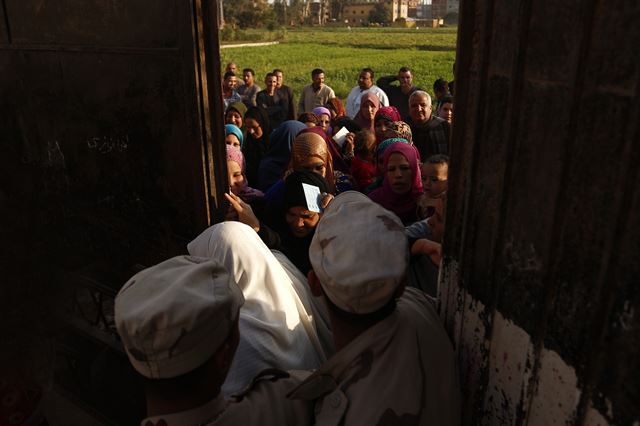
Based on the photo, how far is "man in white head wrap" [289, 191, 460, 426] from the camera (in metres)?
1.13

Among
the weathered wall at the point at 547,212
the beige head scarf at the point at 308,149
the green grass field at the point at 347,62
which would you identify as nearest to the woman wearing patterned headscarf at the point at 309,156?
the beige head scarf at the point at 308,149

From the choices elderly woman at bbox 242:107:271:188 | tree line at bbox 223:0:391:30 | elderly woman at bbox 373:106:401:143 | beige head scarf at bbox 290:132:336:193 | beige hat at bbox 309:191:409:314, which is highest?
tree line at bbox 223:0:391:30

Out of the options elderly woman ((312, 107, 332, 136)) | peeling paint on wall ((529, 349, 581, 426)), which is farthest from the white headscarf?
elderly woman ((312, 107, 332, 136))

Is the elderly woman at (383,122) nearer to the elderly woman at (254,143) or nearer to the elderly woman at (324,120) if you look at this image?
the elderly woman at (324,120)

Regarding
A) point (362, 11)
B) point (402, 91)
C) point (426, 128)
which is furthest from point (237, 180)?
point (362, 11)

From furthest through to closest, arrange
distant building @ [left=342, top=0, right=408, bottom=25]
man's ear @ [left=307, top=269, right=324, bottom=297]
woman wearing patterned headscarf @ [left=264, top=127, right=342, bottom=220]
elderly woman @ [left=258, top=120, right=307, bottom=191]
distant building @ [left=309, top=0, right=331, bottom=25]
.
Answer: distant building @ [left=309, top=0, right=331, bottom=25] → distant building @ [left=342, top=0, right=408, bottom=25] → elderly woman @ [left=258, top=120, right=307, bottom=191] → woman wearing patterned headscarf @ [left=264, top=127, right=342, bottom=220] → man's ear @ [left=307, top=269, right=324, bottom=297]

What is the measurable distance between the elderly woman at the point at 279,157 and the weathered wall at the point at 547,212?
3061mm

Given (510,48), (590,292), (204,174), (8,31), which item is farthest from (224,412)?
(8,31)

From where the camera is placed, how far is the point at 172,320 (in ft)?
3.51

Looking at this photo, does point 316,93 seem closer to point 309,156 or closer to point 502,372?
point 309,156

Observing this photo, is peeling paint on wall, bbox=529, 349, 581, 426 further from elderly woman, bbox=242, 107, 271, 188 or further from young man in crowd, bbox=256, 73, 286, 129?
young man in crowd, bbox=256, 73, 286, 129

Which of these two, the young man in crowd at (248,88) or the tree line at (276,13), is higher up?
the tree line at (276,13)

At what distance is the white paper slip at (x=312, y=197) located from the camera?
2.56 m

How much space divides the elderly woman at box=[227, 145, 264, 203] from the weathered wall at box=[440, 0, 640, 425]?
2.09m
